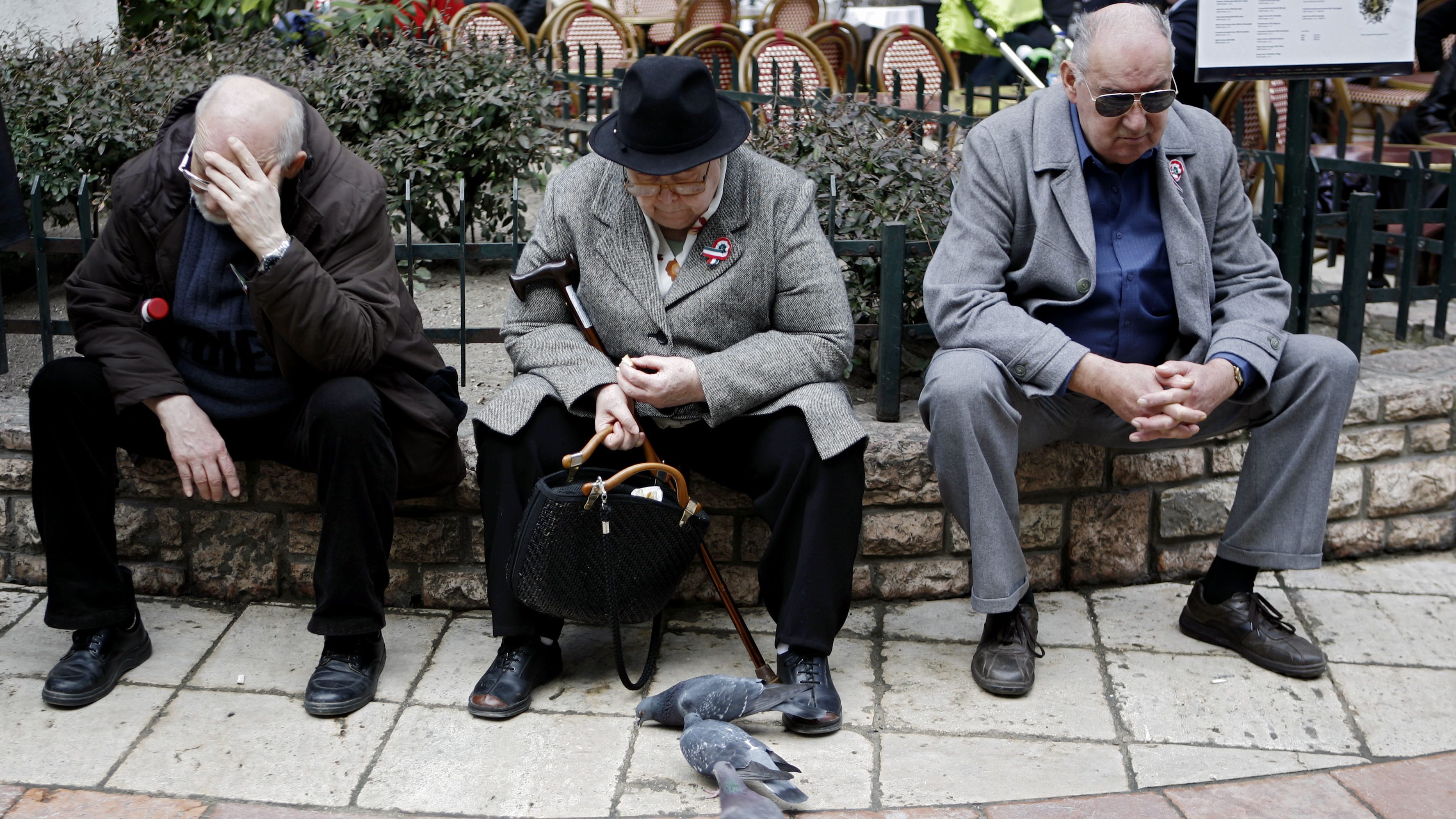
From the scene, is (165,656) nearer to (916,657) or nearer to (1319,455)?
(916,657)

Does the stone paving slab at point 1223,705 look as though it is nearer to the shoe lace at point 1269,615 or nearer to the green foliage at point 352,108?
the shoe lace at point 1269,615


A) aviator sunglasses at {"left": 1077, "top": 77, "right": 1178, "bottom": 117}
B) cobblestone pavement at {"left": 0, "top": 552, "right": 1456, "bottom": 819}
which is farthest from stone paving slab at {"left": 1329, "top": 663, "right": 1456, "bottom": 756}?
aviator sunglasses at {"left": 1077, "top": 77, "right": 1178, "bottom": 117}

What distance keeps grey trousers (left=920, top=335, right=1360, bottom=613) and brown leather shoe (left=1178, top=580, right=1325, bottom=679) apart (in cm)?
13

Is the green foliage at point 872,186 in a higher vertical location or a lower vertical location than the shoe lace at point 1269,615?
higher

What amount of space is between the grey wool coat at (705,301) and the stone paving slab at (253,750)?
0.77m

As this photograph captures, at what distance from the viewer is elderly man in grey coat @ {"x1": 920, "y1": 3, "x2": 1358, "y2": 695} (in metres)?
2.97

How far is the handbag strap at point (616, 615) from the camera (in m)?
2.76

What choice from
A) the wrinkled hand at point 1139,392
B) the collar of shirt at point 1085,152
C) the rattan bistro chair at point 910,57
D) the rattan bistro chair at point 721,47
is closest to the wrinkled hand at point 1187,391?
the wrinkled hand at point 1139,392

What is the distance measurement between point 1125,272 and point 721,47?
5426mm

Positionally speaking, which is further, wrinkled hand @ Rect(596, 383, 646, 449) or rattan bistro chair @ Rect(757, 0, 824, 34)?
rattan bistro chair @ Rect(757, 0, 824, 34)

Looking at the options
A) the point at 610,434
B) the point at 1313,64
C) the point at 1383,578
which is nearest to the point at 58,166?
the point at 610,434

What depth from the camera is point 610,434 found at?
2.88 m

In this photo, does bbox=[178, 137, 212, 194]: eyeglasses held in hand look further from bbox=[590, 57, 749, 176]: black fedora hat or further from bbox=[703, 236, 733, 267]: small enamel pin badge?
bbox=[703, 236, 733, 267]: small enamel pin badge

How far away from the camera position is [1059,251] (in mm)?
3080
